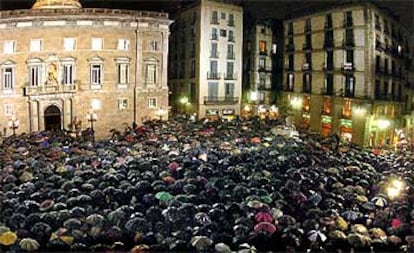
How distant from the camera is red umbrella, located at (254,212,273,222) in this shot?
6.23 metres

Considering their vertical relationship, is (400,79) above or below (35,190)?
above

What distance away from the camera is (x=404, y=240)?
614 centimetres

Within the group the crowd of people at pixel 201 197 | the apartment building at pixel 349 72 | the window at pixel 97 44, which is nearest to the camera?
the crowd of people at pixel 201 197

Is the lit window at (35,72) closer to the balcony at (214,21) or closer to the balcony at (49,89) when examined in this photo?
the balcony at (49,89)

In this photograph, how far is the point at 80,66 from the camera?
11.9 m

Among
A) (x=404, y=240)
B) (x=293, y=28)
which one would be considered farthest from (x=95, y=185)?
(x=293, y=28)

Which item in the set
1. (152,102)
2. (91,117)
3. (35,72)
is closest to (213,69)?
(152,102)

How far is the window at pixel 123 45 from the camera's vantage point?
12881 millimetres

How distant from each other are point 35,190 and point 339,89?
643cm

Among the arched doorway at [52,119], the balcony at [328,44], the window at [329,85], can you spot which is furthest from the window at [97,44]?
the window at [329,85]

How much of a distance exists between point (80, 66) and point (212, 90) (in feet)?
11.6

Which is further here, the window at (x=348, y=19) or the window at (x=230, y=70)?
the window at (x=230, y=70)

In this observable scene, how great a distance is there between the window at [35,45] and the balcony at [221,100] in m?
4.59

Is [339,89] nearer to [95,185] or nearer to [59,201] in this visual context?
[95,185]
